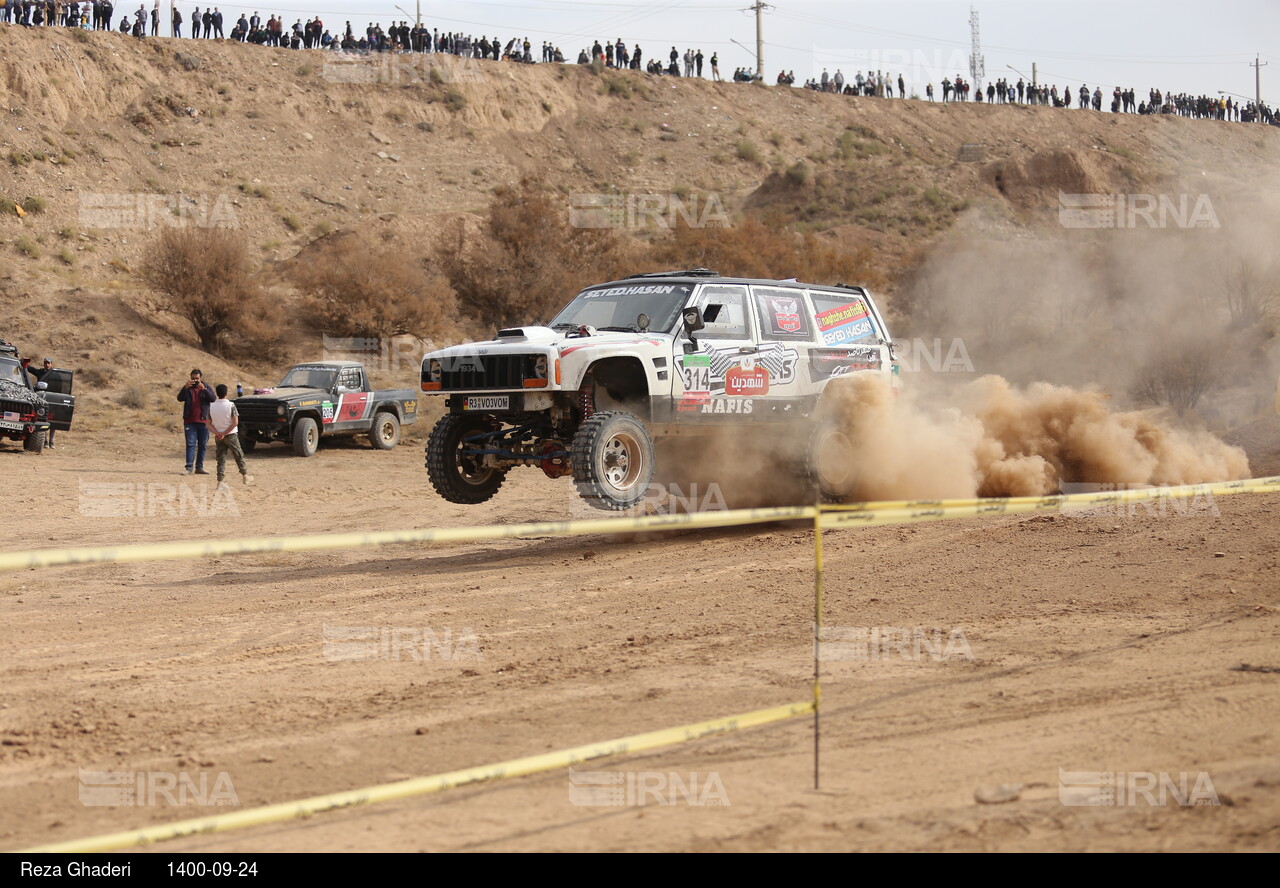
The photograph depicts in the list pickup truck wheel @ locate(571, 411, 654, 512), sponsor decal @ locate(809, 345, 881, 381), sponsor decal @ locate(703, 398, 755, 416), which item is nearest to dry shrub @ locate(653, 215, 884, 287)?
sponsor decal @ locate(809, 345, 881, 381)

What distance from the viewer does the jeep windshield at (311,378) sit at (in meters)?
23.0

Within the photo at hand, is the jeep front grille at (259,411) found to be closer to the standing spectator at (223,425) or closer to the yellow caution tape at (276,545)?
the standing spectator at (223,425)

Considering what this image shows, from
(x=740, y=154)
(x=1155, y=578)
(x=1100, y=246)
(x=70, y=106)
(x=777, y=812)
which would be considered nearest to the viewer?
(x=777, y=812)

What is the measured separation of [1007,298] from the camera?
40938mm

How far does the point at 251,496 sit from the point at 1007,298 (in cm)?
3152

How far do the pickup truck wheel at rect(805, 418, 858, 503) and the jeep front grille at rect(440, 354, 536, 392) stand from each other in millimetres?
Result: 3205

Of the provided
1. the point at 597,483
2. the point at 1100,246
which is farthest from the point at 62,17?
the point at 597,483

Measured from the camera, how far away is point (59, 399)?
21.6 m

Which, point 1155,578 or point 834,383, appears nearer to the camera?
point 1155,578

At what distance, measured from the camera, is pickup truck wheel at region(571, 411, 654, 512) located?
9.67 meters

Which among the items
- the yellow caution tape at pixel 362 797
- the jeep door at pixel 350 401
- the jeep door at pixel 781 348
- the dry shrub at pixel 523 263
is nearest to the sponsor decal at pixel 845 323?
the jeep door at pixel 781 348

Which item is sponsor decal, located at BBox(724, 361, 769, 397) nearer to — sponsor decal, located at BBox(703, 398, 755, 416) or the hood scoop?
sponsor decal, located at BBox(703, 398, 755, 416)

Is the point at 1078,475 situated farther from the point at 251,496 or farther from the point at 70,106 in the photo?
the point at 70,106

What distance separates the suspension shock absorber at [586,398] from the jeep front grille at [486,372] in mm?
547
